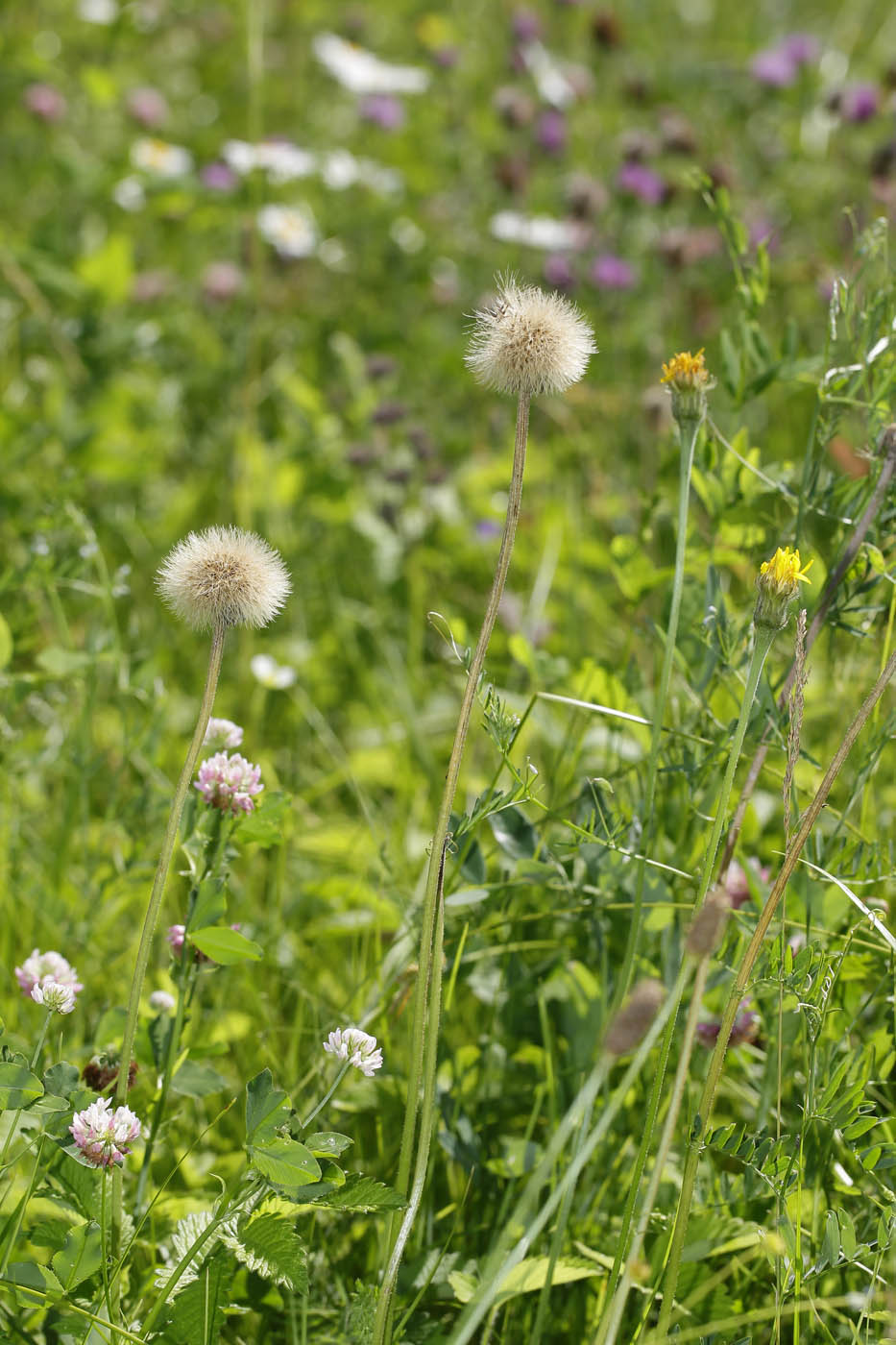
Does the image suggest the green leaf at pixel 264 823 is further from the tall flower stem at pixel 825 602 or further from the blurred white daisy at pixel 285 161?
the blurred white daisy at pixel 285 161

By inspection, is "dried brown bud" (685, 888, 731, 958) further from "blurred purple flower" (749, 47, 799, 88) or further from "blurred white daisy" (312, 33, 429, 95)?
"blurred white daisy" (312, 33, 429, 95)

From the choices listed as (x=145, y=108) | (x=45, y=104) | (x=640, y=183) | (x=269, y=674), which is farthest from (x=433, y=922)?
(x=145, y=108)

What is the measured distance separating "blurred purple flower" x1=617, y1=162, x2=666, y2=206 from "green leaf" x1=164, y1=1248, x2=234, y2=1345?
9.40 feet

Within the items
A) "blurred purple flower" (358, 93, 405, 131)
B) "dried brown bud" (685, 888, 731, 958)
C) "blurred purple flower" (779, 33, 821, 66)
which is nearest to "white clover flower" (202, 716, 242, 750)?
"dried brown bud" (685, 888, 731, 958)

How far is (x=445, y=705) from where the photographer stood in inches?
93.4

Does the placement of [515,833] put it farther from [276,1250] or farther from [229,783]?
[276,1250]

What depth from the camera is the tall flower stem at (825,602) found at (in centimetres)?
123

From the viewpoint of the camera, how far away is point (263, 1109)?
42.9 inches

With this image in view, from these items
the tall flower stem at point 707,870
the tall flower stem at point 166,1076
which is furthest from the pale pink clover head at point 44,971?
the tall flower stem at point 707,870

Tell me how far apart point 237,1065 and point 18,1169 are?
281 millimetres

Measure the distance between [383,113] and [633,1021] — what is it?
353cm

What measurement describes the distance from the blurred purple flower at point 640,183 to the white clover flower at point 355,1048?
273 centimetres

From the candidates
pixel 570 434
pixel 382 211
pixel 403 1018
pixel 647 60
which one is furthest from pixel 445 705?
pixel 647 60

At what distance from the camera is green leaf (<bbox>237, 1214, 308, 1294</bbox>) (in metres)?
1.06
